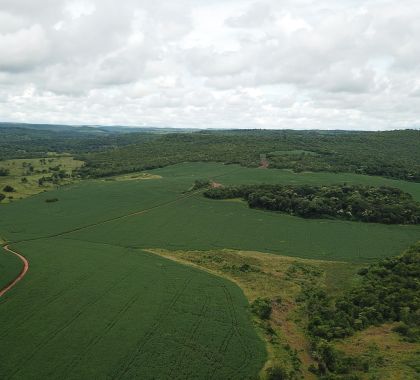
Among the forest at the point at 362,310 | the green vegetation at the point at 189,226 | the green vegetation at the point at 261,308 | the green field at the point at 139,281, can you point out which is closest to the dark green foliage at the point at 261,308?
the green vegetation at the point at 261,308

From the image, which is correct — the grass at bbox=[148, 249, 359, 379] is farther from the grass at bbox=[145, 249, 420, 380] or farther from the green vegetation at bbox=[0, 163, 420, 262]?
the green vegetation at bbox=[0, 163, 420, 262]

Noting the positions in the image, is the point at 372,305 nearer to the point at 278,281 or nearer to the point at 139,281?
the point at 278,281

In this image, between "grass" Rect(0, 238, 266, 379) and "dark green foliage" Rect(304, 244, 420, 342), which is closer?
"grass" Rect(0, 238, 266, 379)

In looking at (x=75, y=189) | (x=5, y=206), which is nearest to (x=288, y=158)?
(x=75, y=189)

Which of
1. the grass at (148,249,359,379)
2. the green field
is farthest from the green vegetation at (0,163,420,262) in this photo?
the grass at (148,249,359,379)

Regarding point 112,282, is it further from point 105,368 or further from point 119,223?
point 119,223
